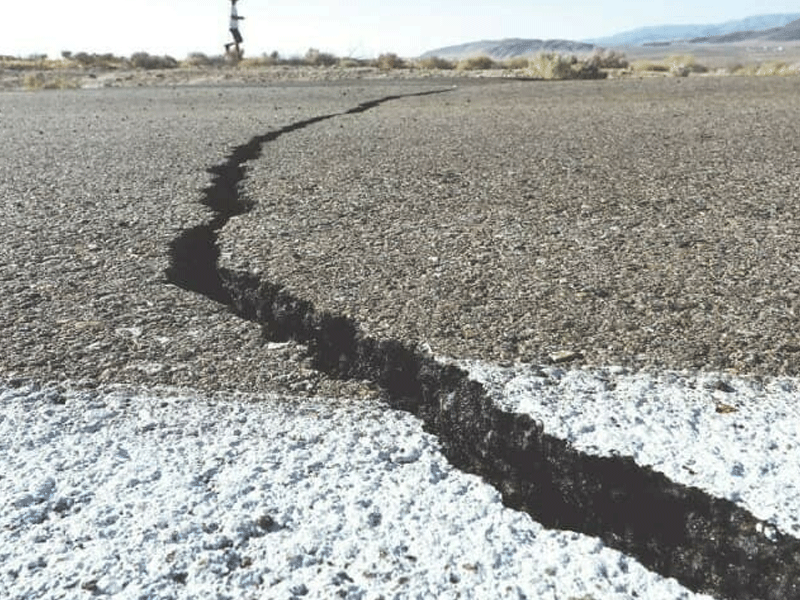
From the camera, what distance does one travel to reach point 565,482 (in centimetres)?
121

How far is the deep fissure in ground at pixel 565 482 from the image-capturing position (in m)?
1.03

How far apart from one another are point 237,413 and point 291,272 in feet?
2.46

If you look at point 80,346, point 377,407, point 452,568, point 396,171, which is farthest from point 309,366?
point 396,171

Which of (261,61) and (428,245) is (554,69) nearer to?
(261,61)

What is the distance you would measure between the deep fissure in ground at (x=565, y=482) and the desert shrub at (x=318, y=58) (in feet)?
67.9

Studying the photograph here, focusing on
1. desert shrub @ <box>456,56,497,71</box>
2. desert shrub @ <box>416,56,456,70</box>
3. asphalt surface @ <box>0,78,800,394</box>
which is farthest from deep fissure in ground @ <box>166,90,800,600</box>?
desert shrub @ <box>416,56,456,70</box>

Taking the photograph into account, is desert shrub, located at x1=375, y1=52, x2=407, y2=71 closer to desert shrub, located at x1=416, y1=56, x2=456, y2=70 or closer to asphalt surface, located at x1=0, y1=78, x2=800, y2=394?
desert shrub, located at x1=416, y1=56, x2=456, y2=70

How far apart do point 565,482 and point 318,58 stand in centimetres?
2178

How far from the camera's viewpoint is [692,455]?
1182 millimetres

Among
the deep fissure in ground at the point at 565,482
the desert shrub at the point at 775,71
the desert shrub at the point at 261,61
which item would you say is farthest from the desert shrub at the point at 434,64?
the deep fissure in ground at the point at 565,482

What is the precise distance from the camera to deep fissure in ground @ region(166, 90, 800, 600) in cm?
103

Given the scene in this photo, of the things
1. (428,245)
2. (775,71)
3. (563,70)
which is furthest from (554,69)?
(428,245)

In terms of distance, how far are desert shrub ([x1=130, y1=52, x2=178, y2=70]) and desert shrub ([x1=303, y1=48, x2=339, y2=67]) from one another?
399cm

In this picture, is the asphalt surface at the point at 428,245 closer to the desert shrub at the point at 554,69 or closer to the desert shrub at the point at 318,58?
the desert shrub at the point at 554,69
